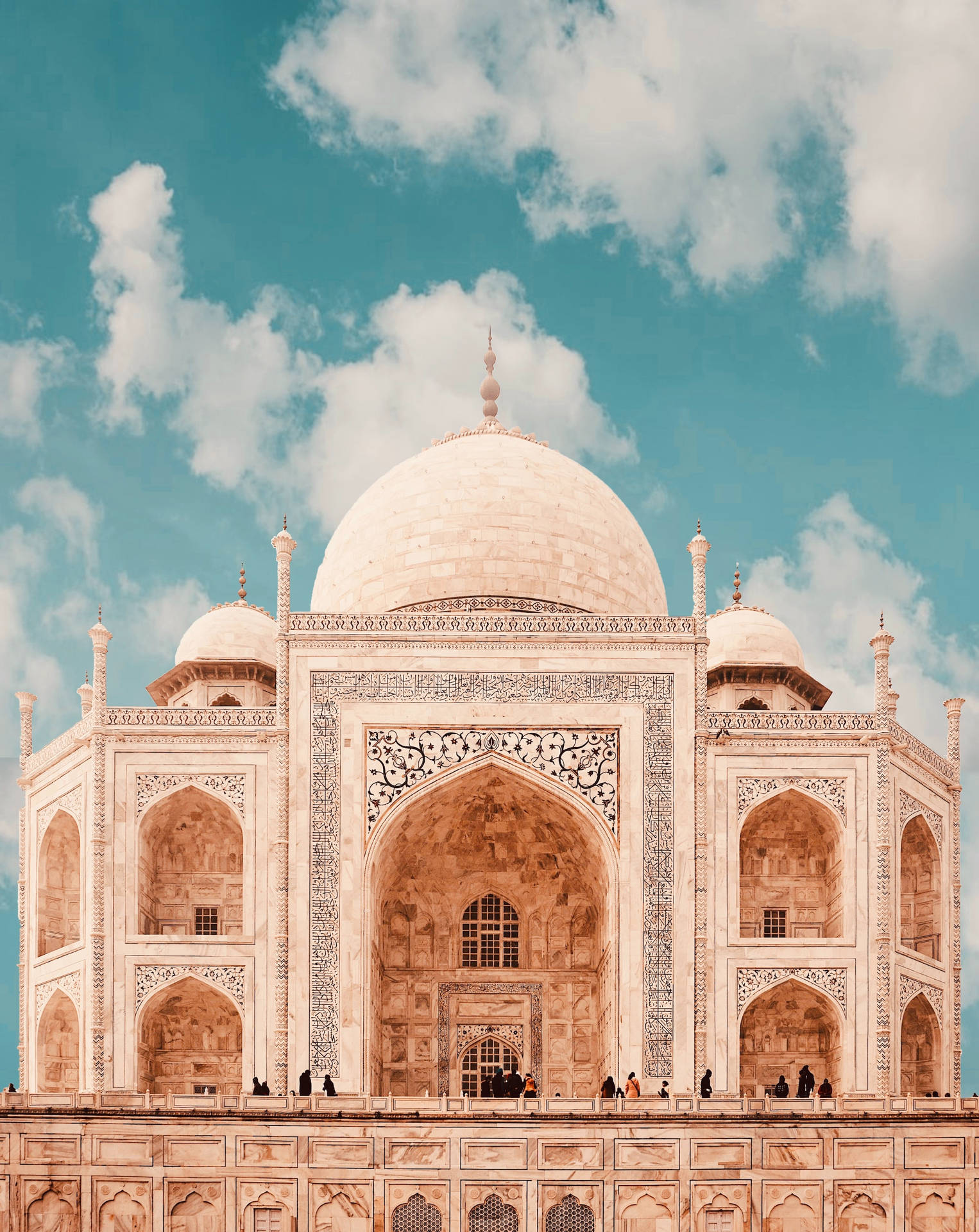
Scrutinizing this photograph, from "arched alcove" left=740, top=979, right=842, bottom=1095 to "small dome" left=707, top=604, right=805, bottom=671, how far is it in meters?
6.43

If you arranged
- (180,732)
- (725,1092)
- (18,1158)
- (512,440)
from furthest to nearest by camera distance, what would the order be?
(512,440) → (180,732) → (725,1092) → (18,1158)

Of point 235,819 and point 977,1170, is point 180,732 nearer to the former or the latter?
point 235,819

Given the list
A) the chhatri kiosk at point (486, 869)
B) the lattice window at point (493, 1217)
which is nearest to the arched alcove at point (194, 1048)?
the chhatri kiosk at point (486, 869)

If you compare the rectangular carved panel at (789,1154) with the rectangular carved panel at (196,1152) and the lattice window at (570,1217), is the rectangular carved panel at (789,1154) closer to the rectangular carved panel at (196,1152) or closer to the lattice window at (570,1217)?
the lattice window at (570,1217)

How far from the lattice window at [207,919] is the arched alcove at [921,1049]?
9680mm

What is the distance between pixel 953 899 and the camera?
2794 centimetres

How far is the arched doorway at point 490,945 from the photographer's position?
27938 mm

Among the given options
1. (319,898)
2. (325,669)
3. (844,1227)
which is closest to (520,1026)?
(319,898)

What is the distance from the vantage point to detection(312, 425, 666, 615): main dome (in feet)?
97.3

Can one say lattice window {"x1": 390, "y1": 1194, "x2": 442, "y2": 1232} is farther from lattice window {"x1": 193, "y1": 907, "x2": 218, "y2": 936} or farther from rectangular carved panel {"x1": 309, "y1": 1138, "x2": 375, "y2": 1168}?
lattice window {"x1": 193, "y1": 907, "x2": 218, "y2": 936}

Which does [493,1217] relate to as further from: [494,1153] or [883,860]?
[883,860]

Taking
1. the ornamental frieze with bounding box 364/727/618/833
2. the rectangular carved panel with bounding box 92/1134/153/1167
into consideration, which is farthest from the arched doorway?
the rectangular carved panel with bounding box 92/1134/153/1167

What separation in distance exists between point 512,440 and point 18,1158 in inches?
591

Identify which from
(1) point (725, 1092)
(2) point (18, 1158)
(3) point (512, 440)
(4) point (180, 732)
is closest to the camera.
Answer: (2) point (18, 1158)
